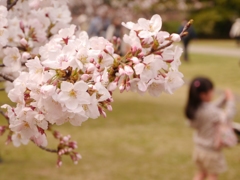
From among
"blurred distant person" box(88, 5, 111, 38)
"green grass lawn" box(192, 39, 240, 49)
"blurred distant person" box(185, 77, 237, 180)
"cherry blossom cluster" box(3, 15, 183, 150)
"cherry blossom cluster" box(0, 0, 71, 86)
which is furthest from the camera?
"green grass lawn" box(192, 39, 240, 49)

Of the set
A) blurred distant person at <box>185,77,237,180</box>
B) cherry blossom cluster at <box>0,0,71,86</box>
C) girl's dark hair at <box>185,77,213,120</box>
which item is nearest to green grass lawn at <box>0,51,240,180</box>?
blurred distant person at <box>185,77,237,180</box>

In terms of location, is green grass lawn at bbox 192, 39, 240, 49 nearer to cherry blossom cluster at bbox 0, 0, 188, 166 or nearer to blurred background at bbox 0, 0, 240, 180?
blurred background at bbox 0, 0, 240, 180

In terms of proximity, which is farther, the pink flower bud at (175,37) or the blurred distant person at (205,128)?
the blurred distant person at (205,128)

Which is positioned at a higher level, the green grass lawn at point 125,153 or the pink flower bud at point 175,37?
the pink flower bud at point 175,37

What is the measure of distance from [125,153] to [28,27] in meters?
3.65

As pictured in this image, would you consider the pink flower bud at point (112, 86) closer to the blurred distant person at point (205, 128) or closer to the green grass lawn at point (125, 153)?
the blurred distant person at point (205, 128)

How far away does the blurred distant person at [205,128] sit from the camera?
4320 millimetres

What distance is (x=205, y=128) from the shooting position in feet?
14.4

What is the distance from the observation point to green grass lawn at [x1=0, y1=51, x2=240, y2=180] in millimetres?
4871

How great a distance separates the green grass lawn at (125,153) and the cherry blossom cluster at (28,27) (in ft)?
9.12

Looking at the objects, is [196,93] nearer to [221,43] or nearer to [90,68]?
[90,68]

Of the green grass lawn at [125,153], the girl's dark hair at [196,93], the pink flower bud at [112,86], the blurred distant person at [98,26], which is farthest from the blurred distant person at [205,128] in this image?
the blurred distant person at [98,26]

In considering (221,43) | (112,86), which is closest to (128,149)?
(112,86)

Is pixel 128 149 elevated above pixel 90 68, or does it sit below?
below
